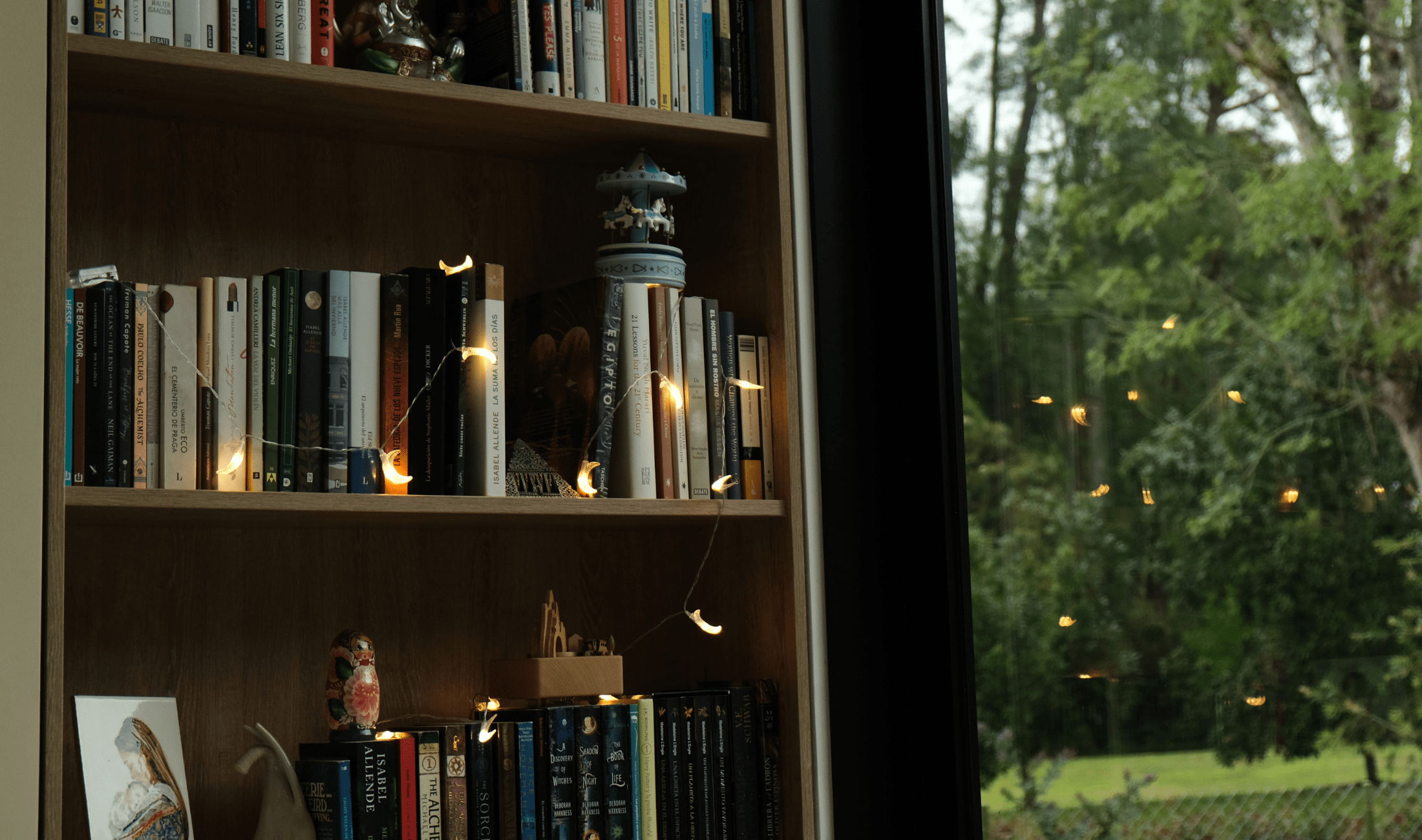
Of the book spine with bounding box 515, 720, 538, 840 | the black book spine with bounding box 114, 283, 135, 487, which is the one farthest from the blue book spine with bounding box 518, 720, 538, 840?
the black book spine with bounding box 114, 283, 135, 487

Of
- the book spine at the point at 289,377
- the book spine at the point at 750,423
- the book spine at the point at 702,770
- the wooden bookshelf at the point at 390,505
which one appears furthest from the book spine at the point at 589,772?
the book spine at the point at 289,377

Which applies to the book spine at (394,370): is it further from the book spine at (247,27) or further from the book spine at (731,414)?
the book spine at (731,414)

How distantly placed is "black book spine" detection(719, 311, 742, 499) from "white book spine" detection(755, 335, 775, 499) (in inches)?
1.3

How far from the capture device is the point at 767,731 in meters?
1.75

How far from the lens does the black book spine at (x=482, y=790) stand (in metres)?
1.60

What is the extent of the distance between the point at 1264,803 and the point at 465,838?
0.89 meters

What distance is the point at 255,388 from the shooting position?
1514 millimetres

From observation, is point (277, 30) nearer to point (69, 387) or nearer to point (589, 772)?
point (69, 387)

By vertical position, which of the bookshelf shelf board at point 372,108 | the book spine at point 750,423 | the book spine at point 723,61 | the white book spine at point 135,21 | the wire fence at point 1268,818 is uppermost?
the book spine at point 723,61

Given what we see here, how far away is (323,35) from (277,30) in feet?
0.18

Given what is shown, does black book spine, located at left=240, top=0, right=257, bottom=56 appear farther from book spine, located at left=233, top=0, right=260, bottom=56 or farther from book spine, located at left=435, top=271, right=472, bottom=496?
book spine, located at left=435, top=271, right=472, bottom=496

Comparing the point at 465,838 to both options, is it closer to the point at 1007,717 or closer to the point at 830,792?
the point at 830,792

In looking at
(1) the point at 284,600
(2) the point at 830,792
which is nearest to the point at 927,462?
(2) the point at 830,792

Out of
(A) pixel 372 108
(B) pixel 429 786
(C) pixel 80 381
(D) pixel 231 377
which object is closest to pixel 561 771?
(B) pixel 429 786
